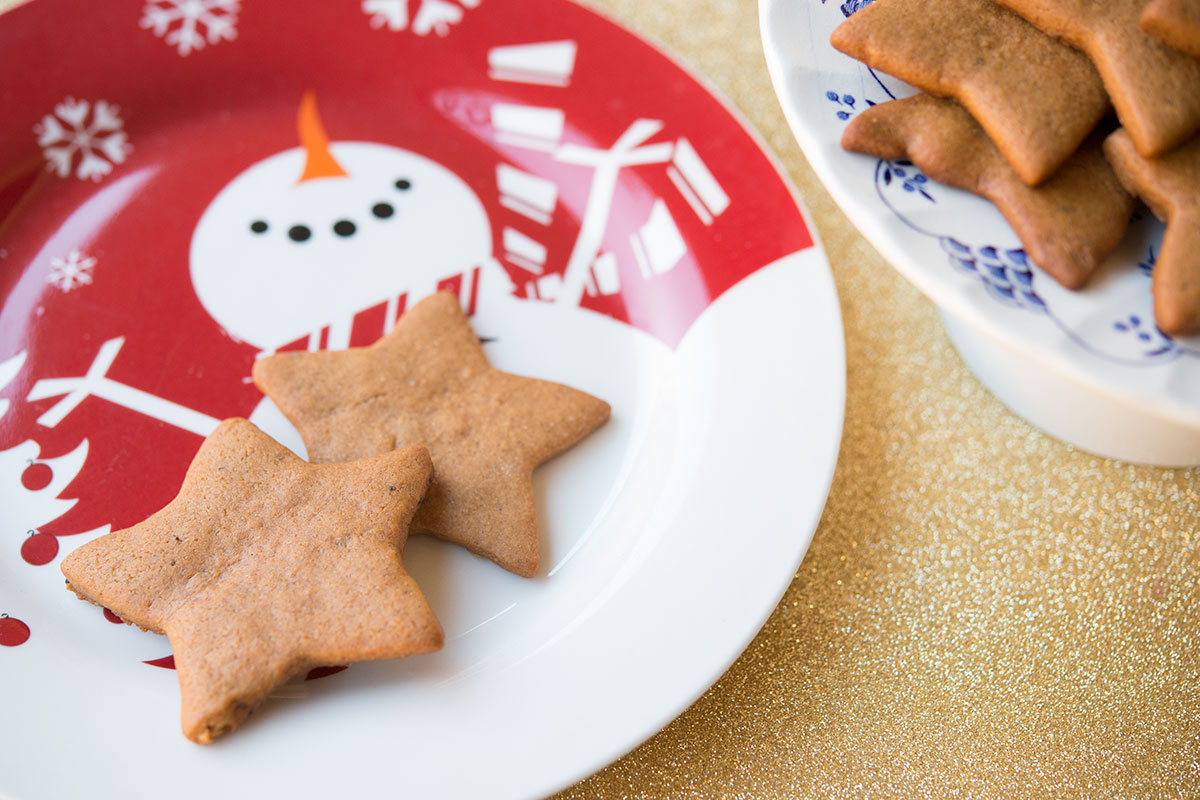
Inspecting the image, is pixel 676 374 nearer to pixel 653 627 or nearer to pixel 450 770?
pixel 653 627

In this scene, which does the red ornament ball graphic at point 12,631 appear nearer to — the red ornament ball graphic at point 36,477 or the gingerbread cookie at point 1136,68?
the red ornament ball graphic at point 36,477

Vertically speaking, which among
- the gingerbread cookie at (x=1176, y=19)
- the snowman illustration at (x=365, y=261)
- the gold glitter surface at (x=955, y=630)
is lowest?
the gold glitter surface at (x=955, y=630)

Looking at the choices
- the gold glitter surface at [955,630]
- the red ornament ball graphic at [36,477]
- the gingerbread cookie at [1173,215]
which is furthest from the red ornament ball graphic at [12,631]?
the gingerbread cookie at [1173,215]

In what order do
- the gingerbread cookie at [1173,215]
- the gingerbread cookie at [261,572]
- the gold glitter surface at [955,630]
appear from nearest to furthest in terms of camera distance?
1. the gingerbread cookie at [1173,215]
2. the gingerbread cookie at [261,572]
3. the gold glitter surface at [955,630]

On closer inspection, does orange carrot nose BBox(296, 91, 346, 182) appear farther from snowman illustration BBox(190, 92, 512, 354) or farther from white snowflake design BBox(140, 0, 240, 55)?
white snowflake design BBox(140, 0, 240, 55)

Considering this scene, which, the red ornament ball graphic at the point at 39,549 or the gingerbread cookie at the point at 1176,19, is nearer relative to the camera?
the gingerbread cookie at the point at 1176,19

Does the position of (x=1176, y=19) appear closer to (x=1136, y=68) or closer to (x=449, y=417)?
(x=1136, y=68)

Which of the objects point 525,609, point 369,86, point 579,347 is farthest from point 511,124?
point 525,609
